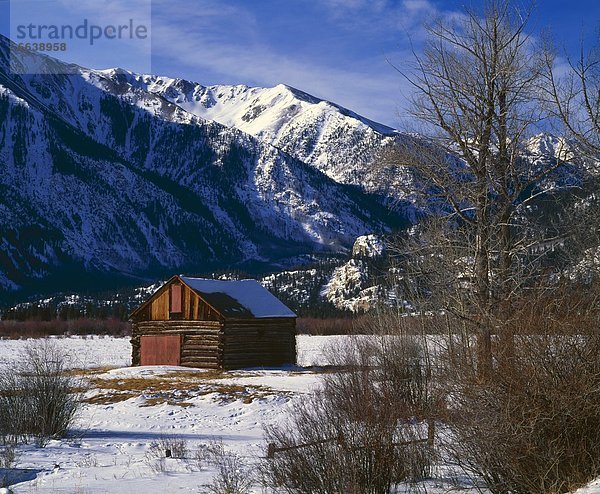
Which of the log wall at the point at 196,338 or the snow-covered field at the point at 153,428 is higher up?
the log wall at the point at 196,338

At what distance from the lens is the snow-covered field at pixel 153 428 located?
11.9 metres

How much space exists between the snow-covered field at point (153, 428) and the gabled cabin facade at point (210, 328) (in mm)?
2804

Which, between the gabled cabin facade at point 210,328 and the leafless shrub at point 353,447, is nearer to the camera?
the leafless shrub at point 353,447

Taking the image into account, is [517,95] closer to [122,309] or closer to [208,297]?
[208,297]

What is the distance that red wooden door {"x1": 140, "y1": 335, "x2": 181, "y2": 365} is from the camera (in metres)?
43.0

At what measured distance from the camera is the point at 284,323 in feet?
148

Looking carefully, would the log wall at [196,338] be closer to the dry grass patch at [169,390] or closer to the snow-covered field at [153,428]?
the snow-covered field at [153,428]

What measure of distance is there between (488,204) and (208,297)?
2915 centimetres

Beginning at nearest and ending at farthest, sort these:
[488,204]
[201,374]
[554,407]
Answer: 1. [554,407]
2. [488,204]
3. [201,374]

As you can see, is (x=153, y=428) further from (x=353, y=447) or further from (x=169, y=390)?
(x=353, y=447)

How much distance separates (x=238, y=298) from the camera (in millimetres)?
44969

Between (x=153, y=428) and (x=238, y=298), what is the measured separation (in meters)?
24.7

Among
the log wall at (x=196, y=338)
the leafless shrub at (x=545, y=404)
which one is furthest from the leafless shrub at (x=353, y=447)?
the log wall at (x=196, y=338)

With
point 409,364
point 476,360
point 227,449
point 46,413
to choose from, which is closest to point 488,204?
point 409,364
